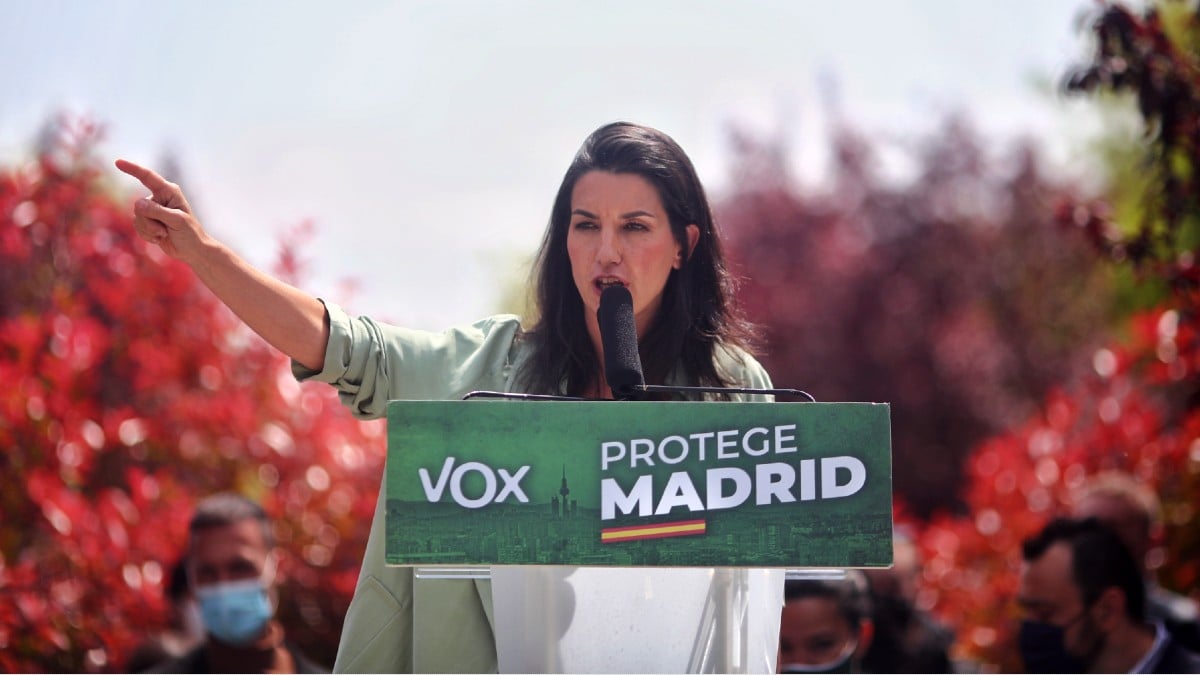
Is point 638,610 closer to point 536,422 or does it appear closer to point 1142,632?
point 536,422

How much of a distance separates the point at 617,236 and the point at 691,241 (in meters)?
0.27

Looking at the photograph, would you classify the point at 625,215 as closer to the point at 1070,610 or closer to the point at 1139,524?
the point at 1070,610

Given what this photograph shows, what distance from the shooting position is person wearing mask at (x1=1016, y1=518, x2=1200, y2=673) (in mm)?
5191

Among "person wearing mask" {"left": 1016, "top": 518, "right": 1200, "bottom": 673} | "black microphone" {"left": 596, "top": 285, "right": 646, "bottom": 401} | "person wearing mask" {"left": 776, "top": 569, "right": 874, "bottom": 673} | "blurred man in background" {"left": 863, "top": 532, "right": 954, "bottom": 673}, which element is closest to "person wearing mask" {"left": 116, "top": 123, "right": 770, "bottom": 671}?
"black microphone" {"left": 596, "top": 285, "right": 646, "bottom": 401}

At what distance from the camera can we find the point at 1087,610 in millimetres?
5230

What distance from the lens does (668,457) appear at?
2100 mm

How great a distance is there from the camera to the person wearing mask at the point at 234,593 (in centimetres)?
513

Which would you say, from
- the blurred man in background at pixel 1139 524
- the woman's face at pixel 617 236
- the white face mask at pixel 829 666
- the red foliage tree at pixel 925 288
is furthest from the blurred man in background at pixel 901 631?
the red foliage tree at pixel 925 288

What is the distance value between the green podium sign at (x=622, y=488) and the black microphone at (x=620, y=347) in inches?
10.6

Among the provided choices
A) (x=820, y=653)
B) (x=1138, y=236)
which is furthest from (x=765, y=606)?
(x=1138, y=236)

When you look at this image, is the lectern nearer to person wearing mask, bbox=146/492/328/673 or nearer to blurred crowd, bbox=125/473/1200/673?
blurred crowd, bbox=125/473/1200/673

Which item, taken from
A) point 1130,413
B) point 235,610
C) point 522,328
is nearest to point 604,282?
point 522,328

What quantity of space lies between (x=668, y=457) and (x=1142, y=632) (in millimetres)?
3751

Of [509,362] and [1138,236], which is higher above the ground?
[1138,236]
